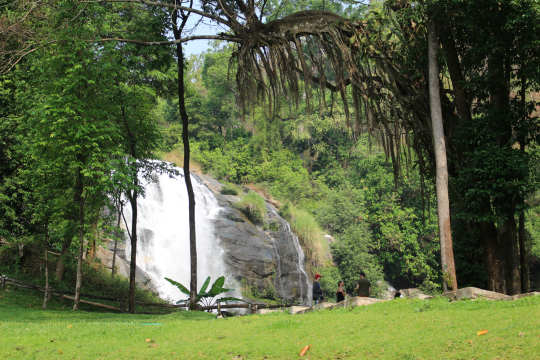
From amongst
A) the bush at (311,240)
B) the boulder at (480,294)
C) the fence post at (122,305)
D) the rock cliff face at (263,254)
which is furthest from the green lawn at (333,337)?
the bush at (311,240)

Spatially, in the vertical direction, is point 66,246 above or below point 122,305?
→ above

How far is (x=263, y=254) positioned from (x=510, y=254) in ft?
47.9

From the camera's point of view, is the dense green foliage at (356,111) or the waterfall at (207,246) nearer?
the dense green foliage at (356,111)

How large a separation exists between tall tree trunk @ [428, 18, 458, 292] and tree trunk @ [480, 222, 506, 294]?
6.46 ft

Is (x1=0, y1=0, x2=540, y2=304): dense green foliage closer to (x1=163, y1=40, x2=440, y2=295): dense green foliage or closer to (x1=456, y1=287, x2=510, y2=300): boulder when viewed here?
(x1=456, y1=287, x2=510, y2=300): boulder

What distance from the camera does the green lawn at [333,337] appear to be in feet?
15.8

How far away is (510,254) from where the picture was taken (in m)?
10.5

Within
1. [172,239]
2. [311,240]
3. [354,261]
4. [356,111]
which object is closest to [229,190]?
[311,240]

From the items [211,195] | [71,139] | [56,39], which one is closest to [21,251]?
[71,139]

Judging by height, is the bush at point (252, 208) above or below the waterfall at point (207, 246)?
above

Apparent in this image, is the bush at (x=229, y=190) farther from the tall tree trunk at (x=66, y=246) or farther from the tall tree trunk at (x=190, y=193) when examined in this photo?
the tall tree trunk at (x=190, y=193)

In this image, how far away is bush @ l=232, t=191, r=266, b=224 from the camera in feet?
85.5

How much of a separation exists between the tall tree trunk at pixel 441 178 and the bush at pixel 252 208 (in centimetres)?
1715

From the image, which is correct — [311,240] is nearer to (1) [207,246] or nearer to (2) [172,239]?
(1) [207,246]
